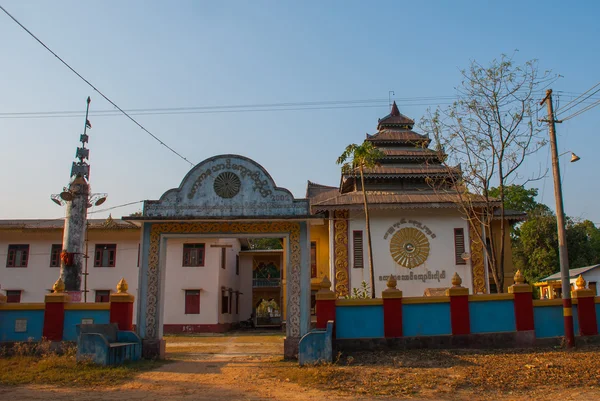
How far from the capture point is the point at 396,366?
38.0ft

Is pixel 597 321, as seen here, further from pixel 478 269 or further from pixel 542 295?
pixel 542 295

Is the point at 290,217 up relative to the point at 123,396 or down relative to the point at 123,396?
up

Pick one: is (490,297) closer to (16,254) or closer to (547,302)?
(547,302)

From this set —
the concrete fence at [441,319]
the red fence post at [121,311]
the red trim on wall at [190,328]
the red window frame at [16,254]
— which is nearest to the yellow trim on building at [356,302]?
the concrete fence at [441,319]

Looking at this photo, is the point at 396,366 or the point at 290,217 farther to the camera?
the point at 290,217

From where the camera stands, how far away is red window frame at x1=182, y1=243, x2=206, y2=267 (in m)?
28.8

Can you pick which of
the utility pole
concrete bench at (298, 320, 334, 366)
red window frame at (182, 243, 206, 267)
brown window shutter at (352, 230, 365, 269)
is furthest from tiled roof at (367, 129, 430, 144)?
concrete bench at (298, 320, 334, 366)

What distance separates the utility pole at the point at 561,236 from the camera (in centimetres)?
1360

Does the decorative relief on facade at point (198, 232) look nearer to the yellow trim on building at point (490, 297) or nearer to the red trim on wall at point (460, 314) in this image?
the red trim on wall at point (460, 314)

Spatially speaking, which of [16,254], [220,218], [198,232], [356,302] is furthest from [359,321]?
[16,254]

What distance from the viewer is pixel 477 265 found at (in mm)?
24000

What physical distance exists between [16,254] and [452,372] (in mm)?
26381

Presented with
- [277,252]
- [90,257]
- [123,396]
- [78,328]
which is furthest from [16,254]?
[123,396]

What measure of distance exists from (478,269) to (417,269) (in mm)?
2790
